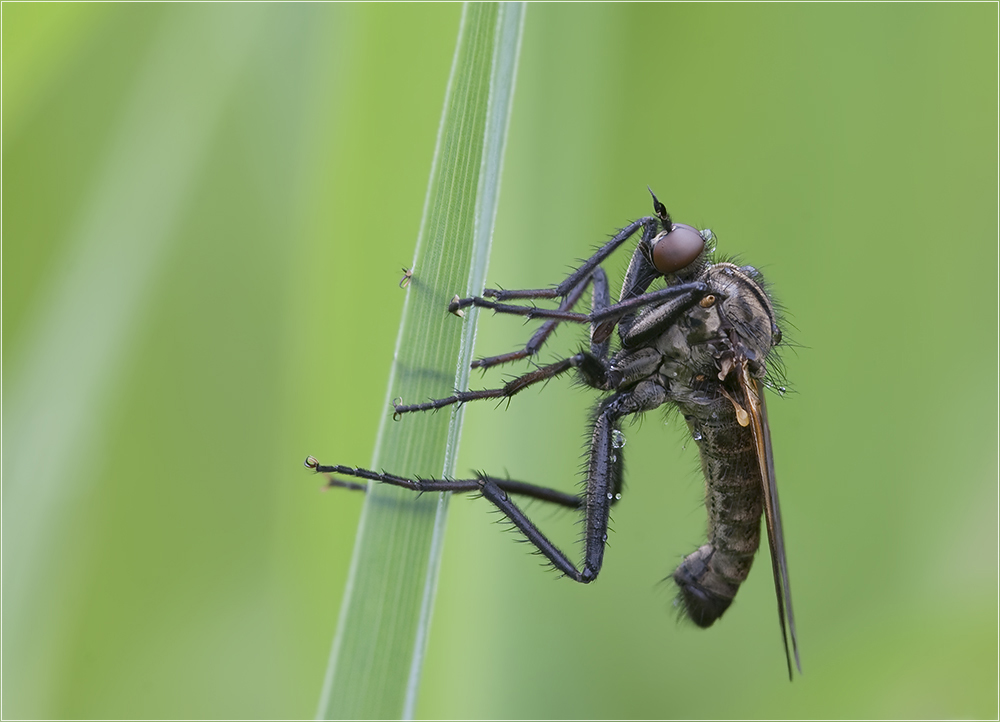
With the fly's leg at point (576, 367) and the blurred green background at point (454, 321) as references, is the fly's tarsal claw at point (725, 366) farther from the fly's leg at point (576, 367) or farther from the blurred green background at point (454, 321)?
the fly's leg at point (576, 367)

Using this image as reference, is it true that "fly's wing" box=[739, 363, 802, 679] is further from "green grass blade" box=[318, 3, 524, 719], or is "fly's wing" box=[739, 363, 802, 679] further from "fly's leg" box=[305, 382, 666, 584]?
"green grass blade" box=[318, 3, 524, 719]

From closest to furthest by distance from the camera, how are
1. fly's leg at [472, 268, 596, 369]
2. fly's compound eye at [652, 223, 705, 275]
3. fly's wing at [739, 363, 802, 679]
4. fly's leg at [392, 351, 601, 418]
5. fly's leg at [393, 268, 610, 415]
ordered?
fly's leg at [392, 351, 601, 418] → fly's wing at [739, 363, 802, 679] → fly's leg at [393, 268, 610, 415] → fly's leg at [472, 268, 596, 369] → fly's compound eye at [652, 223, 705, 275]

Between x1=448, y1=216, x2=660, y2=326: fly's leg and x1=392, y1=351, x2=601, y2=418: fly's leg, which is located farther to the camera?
x1=448, y1=216, x2=660, y2=326: fly's leg

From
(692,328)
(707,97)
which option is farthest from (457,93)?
(692,328)

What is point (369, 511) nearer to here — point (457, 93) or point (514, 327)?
point (457, 93)

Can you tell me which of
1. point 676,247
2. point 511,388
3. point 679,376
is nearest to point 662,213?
point 676,247

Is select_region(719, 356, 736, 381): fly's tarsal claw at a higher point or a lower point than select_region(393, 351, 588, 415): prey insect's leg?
higher

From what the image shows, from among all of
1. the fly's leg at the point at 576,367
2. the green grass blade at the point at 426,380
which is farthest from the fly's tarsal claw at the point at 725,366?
the green grass blade at the point at 426,380

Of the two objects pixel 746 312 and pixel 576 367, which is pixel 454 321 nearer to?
pixel 576 367

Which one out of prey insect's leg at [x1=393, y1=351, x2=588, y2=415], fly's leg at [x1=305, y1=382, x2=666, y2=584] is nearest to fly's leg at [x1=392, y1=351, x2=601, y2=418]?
prey insect's leg at [x1=393, y1=351, x2=588, y2=415]
